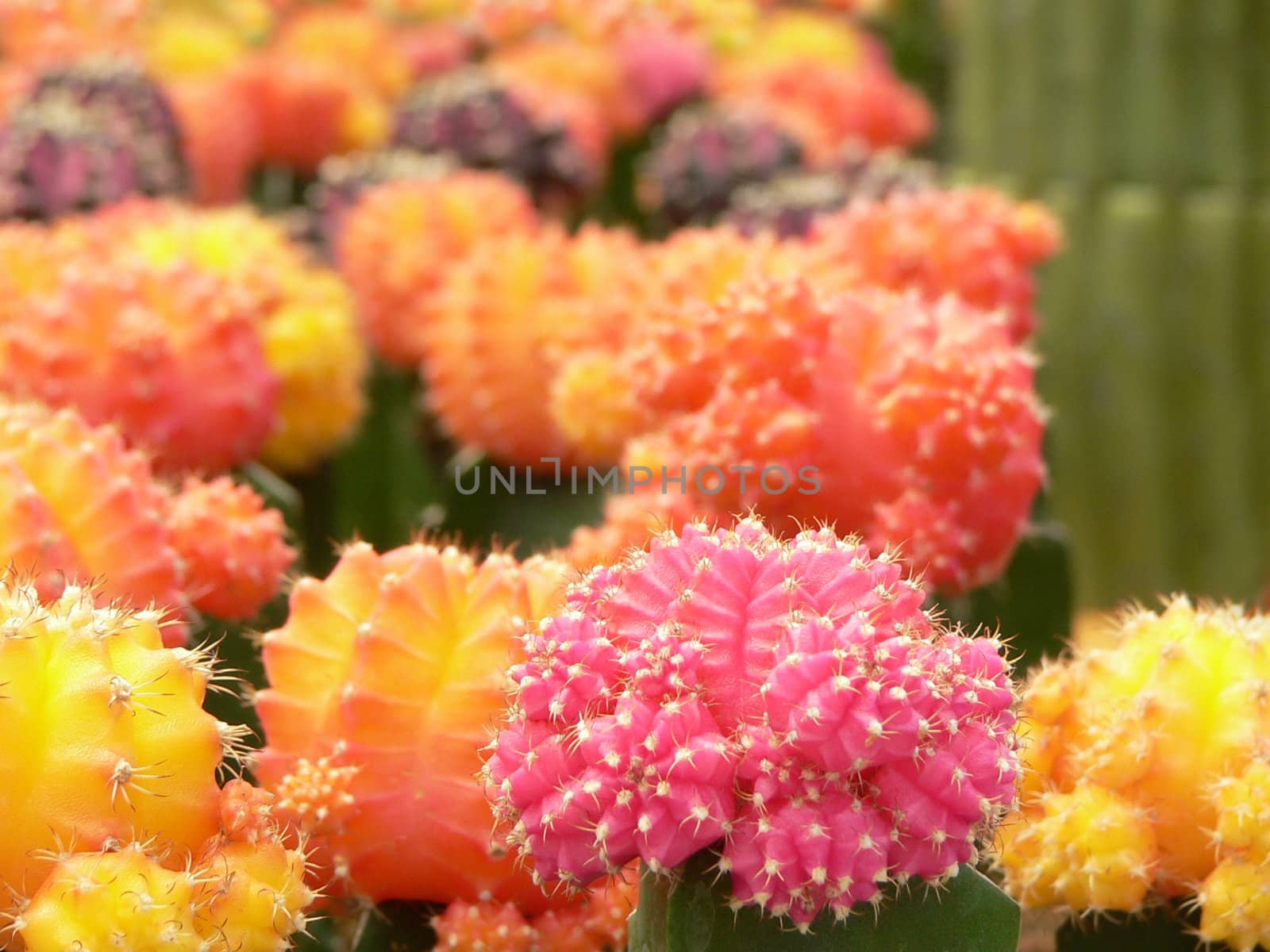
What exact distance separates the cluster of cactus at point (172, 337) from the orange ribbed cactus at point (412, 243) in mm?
150

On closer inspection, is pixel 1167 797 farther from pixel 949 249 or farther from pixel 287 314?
pixel 287 314

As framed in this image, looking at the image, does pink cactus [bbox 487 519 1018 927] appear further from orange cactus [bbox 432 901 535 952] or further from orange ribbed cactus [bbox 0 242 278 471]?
orange ribbed cactus [bbox 0 242 278 471]

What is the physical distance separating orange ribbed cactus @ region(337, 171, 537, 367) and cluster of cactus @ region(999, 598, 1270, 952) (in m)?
1.16

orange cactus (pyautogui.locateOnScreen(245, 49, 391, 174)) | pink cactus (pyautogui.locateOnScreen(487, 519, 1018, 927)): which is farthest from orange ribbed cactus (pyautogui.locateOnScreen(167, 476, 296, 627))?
orange cactus (pyautogui.locateOnScreen(245, 49, 391, 174))

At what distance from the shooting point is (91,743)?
759mm

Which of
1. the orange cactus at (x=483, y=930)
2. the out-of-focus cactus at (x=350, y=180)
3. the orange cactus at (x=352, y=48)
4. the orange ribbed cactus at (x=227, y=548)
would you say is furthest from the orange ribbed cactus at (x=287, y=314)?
the orange cactus at (x=352, y=48)

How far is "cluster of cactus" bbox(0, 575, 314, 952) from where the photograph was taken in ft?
2.35

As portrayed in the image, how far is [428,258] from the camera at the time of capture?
6.27 feet

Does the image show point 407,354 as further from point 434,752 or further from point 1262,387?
point 1262,387

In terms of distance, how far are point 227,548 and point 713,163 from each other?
4.51 ft

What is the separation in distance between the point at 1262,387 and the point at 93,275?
1.77 metres

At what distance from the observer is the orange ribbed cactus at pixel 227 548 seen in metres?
1.13

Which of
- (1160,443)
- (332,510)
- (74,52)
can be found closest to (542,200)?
(332,510)

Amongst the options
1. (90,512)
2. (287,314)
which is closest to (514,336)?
(287,314)
